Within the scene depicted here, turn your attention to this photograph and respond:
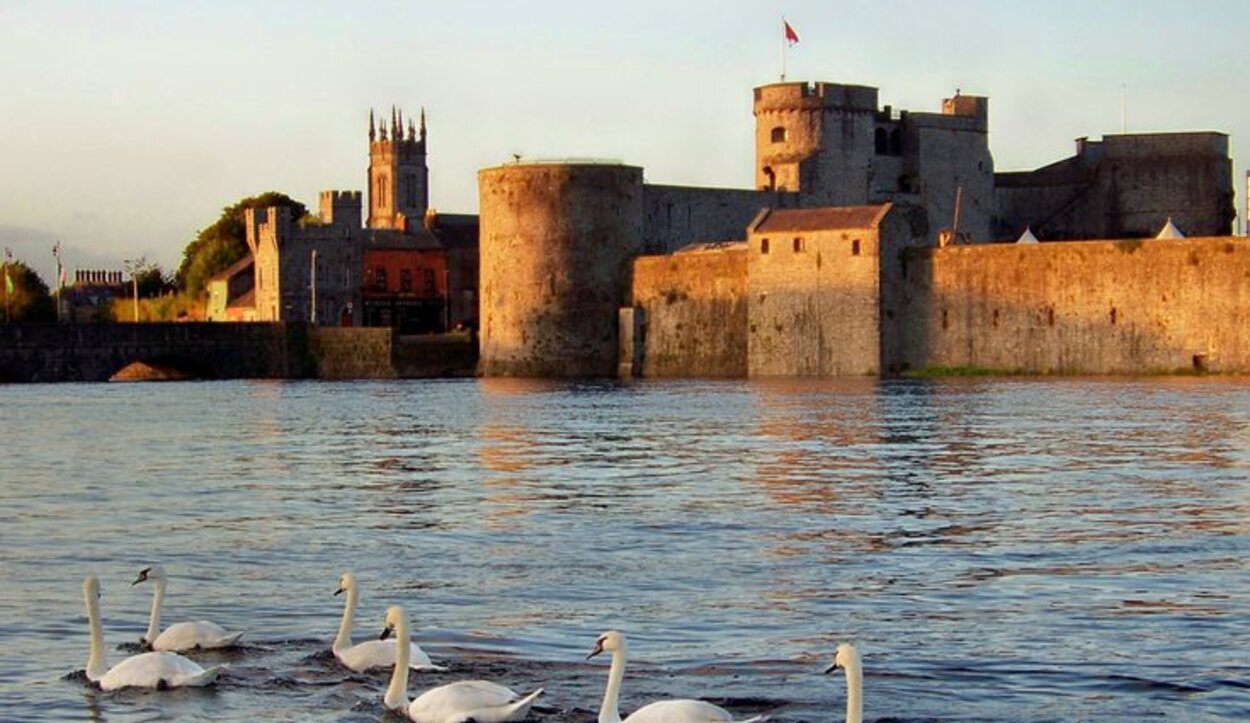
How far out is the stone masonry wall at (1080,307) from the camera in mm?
59656

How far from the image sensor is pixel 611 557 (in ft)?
67.4

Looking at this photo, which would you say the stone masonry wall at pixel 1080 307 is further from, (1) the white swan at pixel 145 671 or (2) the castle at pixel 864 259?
(1) the white swan at pixel 145 671

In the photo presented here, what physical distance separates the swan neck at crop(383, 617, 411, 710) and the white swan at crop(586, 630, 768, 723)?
4.21 ft

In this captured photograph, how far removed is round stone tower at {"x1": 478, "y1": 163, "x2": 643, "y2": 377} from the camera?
233ft

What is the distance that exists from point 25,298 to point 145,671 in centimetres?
9728

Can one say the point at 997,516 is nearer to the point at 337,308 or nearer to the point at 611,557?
the point at 611,557

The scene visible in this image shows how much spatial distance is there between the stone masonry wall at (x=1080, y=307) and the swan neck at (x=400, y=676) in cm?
4833

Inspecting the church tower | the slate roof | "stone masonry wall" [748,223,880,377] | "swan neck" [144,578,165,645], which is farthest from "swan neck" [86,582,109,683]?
the church tower

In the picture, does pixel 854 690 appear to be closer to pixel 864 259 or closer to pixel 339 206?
pixel 864 259

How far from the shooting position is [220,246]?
10888 centimetres

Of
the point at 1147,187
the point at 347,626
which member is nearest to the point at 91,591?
the point at 347,626

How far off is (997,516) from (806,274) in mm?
42108

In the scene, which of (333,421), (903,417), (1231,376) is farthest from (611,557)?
(1231,376)

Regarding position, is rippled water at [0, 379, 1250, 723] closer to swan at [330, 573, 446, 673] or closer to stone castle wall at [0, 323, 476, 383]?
swan at [330, 573, 446, 673]
